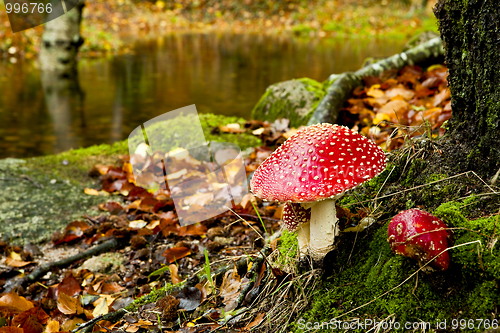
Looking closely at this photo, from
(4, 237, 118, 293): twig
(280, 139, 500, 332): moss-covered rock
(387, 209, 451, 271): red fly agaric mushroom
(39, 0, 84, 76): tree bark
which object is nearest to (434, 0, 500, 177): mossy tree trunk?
Result: (280, 139, 500, 332): moss-covered rock

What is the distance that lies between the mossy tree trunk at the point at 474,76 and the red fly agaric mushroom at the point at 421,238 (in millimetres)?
566

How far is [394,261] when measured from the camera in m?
1.78

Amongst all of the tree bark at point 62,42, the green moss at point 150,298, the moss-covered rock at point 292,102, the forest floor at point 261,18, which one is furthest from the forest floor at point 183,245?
the forest floor at point 261,18

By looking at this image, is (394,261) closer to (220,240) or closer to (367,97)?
(220,240)

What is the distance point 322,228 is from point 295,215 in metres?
0.15

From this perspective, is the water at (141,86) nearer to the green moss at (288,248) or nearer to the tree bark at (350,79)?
the tree bark at (350,79)

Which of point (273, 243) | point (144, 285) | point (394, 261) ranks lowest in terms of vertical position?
point (144, 285)

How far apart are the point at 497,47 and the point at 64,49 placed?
10766mm

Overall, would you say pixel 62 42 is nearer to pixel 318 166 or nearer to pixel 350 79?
pixel 350 79

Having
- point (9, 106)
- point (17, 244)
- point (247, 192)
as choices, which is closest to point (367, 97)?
point (247, 192)

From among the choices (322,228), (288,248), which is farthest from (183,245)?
(322,228)

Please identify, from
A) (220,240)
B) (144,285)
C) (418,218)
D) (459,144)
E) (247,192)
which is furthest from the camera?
(247,192)

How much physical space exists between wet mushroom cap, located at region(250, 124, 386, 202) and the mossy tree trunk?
0.58m

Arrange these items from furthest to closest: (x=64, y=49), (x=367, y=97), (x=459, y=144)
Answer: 1. (x=64, y=49)
2. (x=367, y=97)
3. (x=459, y=144)
